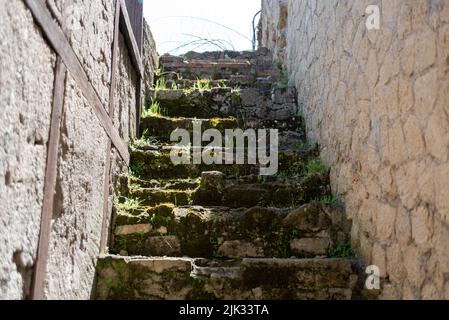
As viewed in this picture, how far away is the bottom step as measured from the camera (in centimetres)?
234

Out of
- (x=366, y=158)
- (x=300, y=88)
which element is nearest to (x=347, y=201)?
(x=366, y=158)

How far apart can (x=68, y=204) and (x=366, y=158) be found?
145cm

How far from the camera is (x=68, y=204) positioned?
189cm

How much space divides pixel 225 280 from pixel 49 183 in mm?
1060

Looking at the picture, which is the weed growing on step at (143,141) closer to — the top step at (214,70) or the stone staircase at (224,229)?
the stone staircase at (224,229)

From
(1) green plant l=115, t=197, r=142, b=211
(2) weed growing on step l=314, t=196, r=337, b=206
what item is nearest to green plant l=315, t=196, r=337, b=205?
(2) weed growing on step l=314, t=196, r=337, b=206

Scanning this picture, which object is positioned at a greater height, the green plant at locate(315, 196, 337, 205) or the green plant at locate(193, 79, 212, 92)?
the green plant at locate(193, 79, 212, 92)

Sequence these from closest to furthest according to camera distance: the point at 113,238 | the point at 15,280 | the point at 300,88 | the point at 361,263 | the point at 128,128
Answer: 1. the point at 15,280
2. the point at 361,263
3. the point at 113,238
4. the point at 128,128
5. the point at 300,88

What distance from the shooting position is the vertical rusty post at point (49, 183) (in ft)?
5.07

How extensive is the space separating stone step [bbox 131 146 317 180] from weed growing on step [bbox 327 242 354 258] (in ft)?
2.70

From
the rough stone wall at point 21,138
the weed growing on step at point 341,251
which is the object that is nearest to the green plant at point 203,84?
the weed growing on step at point 341,251

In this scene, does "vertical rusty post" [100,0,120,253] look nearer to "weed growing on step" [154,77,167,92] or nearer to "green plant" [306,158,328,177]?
"green plant" [306,158,328,177]
